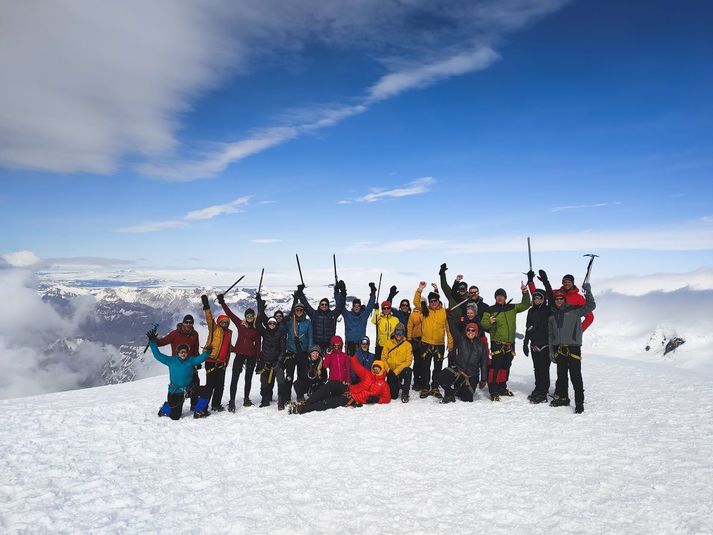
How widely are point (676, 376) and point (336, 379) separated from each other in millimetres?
11900

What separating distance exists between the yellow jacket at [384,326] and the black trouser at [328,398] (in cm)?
199

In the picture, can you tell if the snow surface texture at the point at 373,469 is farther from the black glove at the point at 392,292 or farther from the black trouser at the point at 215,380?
the black glove at the point at 392,292

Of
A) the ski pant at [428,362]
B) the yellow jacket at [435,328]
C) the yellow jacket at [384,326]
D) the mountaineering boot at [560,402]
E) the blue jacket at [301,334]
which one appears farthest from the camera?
the yellow jacket at [384,326]

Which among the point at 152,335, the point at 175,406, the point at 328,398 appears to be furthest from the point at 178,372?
the point at 328,398

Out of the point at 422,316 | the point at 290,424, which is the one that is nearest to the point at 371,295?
the point at 422,316

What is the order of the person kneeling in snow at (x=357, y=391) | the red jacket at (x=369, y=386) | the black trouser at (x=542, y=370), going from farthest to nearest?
the red jacket at (x=369, y=386) → the person kneeling in snow at (x=357, y=391) → the black trouser at (x=542, y=370)

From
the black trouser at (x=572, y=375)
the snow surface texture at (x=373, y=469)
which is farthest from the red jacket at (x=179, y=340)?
the black trouser at (x=572, y=375)

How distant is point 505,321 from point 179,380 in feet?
30.5

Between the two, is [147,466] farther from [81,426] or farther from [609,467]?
[609,467]

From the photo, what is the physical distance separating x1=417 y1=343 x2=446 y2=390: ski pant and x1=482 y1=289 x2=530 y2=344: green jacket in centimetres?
155

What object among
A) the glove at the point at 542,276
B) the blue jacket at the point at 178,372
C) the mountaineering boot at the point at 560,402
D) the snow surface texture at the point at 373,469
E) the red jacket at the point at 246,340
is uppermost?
the glove at the point at 542,276

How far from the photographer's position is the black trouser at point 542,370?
11.9 m

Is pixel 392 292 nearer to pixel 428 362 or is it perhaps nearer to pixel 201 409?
pixel 428 362

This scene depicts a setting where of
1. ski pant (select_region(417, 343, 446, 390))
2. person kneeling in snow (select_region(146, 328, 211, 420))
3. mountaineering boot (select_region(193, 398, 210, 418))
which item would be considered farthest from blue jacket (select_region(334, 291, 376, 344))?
mountaineering boot (select_region(193, 398, 210, 418))
